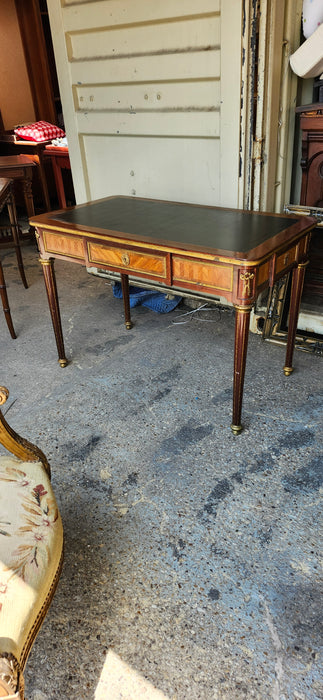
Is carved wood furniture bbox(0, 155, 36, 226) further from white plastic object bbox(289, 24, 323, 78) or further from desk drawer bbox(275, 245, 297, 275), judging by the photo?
desk drawer bbox(275, 245, 297, 275)

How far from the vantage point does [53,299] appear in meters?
2.51

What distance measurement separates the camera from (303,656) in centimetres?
129

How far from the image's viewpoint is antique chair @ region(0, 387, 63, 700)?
3.12ft

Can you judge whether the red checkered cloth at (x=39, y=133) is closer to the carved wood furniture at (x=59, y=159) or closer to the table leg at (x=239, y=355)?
the carved wood furniture at (x=59, y=159)

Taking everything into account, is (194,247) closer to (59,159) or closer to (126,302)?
(126,302)

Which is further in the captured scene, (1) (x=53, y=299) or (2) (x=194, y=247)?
(1) (x=53, y=299)

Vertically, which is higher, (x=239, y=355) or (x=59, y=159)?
(x=59, y=159)

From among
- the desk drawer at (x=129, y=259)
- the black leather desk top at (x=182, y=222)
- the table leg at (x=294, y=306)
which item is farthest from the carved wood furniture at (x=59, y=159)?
the table leg at (x=294, y=306)

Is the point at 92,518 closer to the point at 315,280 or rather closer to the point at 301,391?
the point at 301,391

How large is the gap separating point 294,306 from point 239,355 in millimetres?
567

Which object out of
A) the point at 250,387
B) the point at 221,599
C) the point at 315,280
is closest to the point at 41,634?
the point at 221,599

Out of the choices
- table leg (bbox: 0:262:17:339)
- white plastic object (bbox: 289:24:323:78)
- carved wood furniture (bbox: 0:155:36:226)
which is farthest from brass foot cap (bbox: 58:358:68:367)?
carved wood furniture (bbox: 0:155:36:226)

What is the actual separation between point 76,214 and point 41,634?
5.93 ft

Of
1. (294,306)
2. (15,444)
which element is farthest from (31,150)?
(15,444)
